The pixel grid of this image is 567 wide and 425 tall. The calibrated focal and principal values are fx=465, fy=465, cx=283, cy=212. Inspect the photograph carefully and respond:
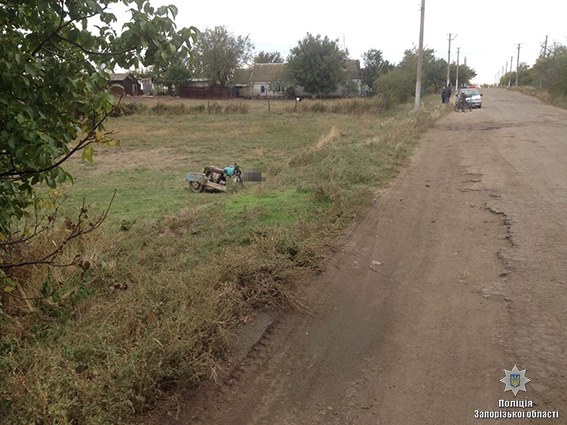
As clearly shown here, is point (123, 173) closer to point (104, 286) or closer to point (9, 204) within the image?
point (104, 286)

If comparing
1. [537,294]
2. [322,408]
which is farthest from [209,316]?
[537,294]

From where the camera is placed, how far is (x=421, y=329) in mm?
4129

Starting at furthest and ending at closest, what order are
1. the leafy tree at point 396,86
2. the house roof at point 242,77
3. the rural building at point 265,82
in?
the house roof at point 242,77 → the rural building at point 265,82 → the leafy tree at point 396,86

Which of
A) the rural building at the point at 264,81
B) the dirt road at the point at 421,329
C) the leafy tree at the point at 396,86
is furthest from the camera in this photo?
the rural building at the point at 264,81

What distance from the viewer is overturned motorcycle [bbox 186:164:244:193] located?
1219 centimetres

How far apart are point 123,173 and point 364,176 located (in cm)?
1005

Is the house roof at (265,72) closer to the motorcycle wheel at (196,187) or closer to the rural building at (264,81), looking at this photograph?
the rural building at (264,81)

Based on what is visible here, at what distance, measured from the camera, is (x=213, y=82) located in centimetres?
7056

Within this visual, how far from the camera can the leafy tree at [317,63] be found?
188 feet

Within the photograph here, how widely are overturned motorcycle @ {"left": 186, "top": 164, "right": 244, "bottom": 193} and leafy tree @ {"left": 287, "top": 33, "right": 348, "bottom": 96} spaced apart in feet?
157

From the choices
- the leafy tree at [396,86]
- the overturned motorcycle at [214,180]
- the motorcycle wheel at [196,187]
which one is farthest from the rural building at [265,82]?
the motorcycle wheel at [196,187]

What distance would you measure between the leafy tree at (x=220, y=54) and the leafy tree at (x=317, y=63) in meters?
13.3

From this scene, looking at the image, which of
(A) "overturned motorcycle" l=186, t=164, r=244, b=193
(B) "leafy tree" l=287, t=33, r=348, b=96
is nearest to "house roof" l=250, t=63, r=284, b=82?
(B) "leafy tree" l=287, t=33, r=348, b=96

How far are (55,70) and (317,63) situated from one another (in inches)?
2265
